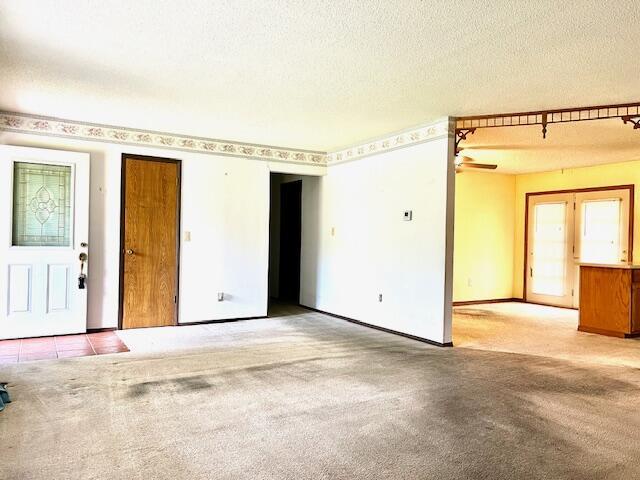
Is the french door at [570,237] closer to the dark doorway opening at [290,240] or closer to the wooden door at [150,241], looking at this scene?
the dark doorway opening at [290,240]

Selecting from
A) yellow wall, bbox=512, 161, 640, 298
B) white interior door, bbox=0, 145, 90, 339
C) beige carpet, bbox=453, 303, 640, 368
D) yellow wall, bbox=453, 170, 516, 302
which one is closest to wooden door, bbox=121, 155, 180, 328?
white interior door, bbox=0, 145, 90, 339

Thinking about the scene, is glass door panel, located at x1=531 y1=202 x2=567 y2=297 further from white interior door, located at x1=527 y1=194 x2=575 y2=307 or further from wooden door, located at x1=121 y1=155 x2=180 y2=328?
wooden door, located at x1=121 y1=155 x2=180 y2=328

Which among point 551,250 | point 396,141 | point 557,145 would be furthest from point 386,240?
point 551,250

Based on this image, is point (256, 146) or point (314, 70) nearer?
point (314, 70)

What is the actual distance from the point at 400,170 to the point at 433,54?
7.81ft

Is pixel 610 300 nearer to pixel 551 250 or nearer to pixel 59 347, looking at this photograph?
pixel 551 250

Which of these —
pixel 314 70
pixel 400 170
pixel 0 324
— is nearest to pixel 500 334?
pixel 400 170

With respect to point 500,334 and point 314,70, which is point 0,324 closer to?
point 314,70

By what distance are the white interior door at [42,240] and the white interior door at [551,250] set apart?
290 inches

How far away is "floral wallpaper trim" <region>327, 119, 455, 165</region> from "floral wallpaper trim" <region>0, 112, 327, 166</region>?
1.44 feet

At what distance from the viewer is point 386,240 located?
→ 5.75m

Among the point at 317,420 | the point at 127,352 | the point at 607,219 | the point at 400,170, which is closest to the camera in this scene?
the point at 317,420

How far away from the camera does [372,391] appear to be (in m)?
3.43

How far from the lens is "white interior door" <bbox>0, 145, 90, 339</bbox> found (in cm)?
493
